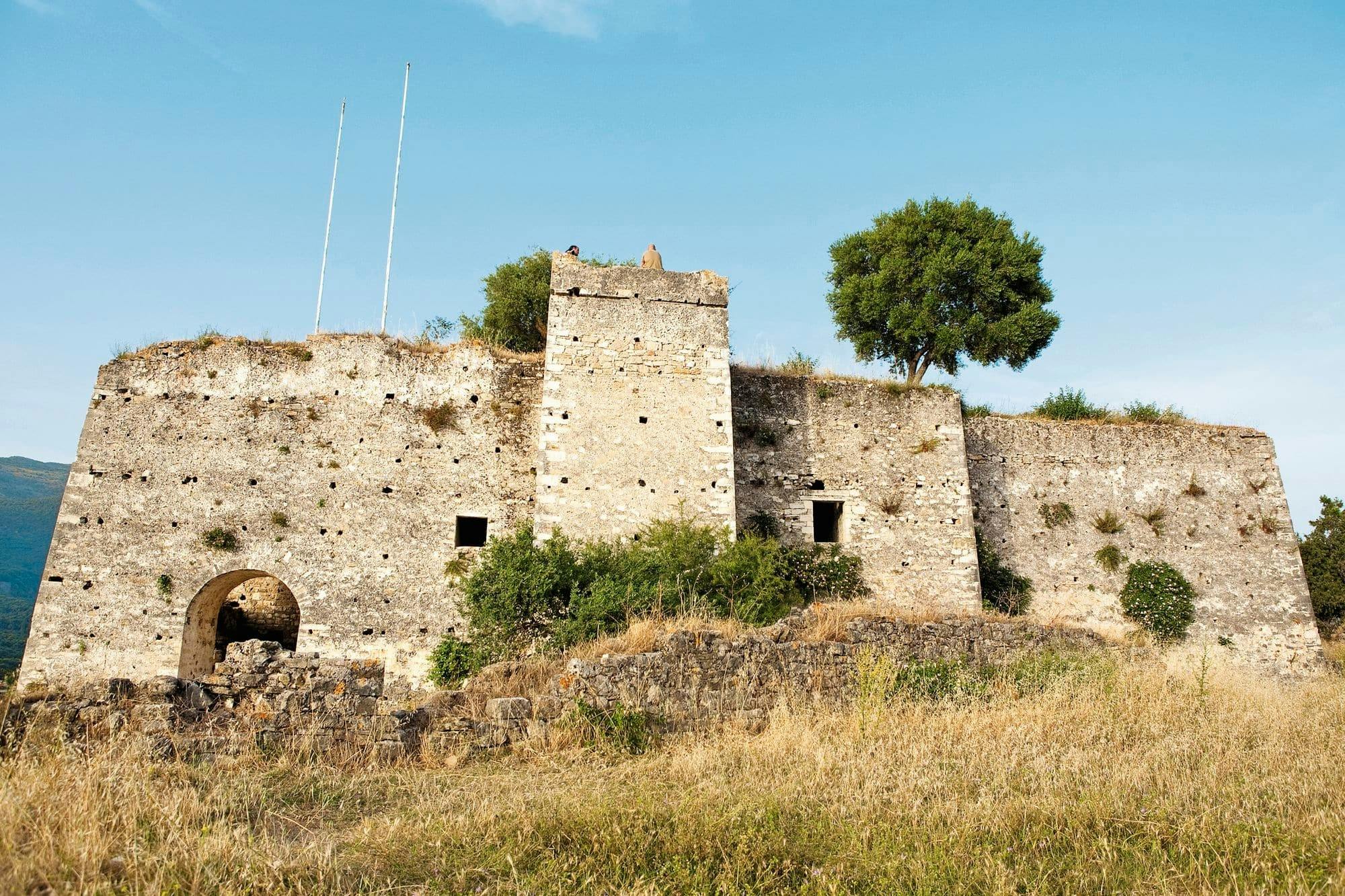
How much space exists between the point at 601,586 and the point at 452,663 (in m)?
2.92

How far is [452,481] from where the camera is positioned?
14.5 metres

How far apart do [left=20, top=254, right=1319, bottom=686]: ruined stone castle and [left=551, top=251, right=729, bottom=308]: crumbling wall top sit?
38 mm

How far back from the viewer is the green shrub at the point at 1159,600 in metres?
17.0

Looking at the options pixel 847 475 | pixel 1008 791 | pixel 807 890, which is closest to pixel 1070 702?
pixel 1008 791

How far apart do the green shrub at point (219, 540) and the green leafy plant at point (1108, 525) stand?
16.8 metres

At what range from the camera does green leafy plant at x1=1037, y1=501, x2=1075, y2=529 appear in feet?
58.2

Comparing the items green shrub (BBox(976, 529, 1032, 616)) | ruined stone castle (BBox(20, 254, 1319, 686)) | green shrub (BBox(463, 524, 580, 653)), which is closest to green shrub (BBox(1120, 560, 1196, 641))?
ruined stone castle (BBox(20, 254, 1319, 686))

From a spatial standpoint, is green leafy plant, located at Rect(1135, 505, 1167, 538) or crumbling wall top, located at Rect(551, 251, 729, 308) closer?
crumbling wall top, located at Rect(551, 251, 729, 308)

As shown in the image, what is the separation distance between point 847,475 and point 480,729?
10.2m

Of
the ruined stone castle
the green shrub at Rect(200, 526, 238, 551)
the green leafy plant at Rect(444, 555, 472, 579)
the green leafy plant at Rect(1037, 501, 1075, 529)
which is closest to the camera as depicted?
the ruined stone castle

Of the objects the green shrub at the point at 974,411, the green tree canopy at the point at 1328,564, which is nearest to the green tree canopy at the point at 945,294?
the green shrub at the point at 974,411

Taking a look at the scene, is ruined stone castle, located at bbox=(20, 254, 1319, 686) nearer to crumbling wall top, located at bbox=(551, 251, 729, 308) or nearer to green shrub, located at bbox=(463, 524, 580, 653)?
crumbling wall top, located at bbox=(551, 251, 729, 308)

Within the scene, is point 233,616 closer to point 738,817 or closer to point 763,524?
point 763,524

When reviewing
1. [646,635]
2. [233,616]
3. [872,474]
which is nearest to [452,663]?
[233,616]
